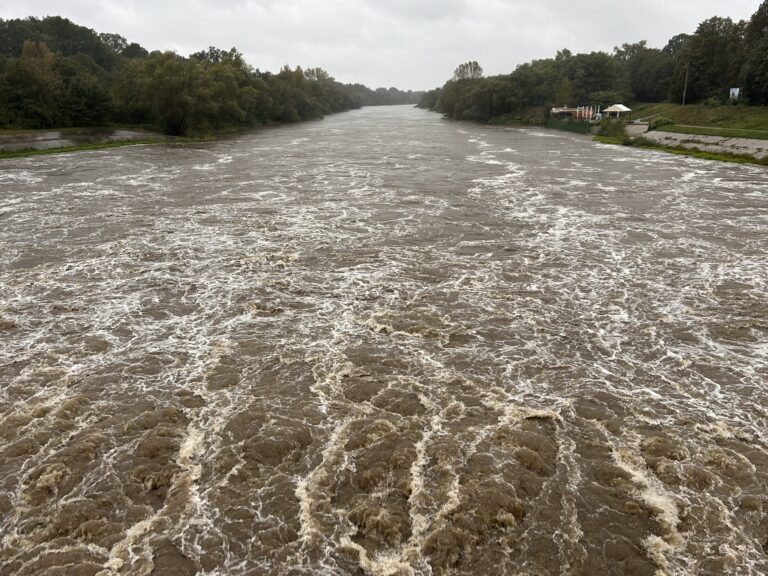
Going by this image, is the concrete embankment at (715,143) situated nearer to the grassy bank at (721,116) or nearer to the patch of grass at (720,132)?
the patch of grass at (720,132)

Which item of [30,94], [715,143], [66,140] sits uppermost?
[30,94]

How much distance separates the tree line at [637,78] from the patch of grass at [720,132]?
1154 centimetres

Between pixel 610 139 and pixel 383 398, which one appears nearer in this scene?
pixel 383 398

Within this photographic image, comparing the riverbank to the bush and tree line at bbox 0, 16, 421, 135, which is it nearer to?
tree line at bbox 0, 16, 421, 135

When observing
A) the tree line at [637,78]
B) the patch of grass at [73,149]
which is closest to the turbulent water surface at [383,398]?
the patch of grass at [73,149]

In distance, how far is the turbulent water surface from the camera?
282 inches

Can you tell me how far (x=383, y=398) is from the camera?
1045 centimetres

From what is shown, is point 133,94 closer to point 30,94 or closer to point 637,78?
point 30,94

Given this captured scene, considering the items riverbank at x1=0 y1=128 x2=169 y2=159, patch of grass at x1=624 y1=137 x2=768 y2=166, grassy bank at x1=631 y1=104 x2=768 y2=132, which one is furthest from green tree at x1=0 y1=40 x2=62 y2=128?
grassy bank at x1=631 y1=104 x2=768 y2=132

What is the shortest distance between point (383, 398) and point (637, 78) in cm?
12920

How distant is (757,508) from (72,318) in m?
15.5

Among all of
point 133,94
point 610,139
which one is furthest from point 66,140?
point 610,139

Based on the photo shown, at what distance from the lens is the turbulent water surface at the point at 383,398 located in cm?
717

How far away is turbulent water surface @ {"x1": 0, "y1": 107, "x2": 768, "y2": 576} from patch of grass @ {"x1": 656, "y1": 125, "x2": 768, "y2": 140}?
35.8m
